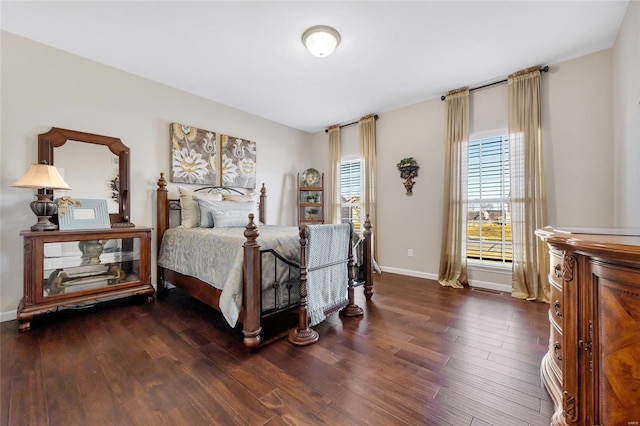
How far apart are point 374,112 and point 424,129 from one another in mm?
911

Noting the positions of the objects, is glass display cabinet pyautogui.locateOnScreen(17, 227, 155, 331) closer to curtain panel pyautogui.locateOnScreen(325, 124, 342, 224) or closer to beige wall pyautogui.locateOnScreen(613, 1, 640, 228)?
curtain panel pyautogui.locateOnScreen(325, 124, 342, 224)

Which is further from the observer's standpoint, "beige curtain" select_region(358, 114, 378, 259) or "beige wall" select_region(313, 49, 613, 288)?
"beige curtain" select_region(358, 114, 378, 259)

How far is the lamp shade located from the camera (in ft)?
7.30

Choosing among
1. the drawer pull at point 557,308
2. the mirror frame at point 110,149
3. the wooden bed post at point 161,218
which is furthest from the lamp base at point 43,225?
the drawer pull at point 557,308

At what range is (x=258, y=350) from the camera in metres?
1.94

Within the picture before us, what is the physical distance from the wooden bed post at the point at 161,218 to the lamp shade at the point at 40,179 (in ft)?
3.23

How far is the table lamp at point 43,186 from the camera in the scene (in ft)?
7.41

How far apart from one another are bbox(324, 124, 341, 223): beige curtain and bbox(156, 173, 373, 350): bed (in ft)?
6.60

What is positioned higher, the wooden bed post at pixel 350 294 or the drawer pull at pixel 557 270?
the drawer pull at pixel 557 270

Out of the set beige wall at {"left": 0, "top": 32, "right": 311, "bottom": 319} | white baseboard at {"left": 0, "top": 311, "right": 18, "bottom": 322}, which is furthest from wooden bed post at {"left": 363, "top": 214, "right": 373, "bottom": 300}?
white baseboard at {"left": 0, "top": 311, "right": 18, "bottom": 322}

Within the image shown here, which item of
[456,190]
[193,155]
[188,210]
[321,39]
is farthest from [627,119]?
[193,155]

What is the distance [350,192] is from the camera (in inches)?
194

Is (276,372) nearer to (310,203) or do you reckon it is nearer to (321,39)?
(321,39)

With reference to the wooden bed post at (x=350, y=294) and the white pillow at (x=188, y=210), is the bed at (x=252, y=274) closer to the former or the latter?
the wooden bed post at (x=350, y=294)
